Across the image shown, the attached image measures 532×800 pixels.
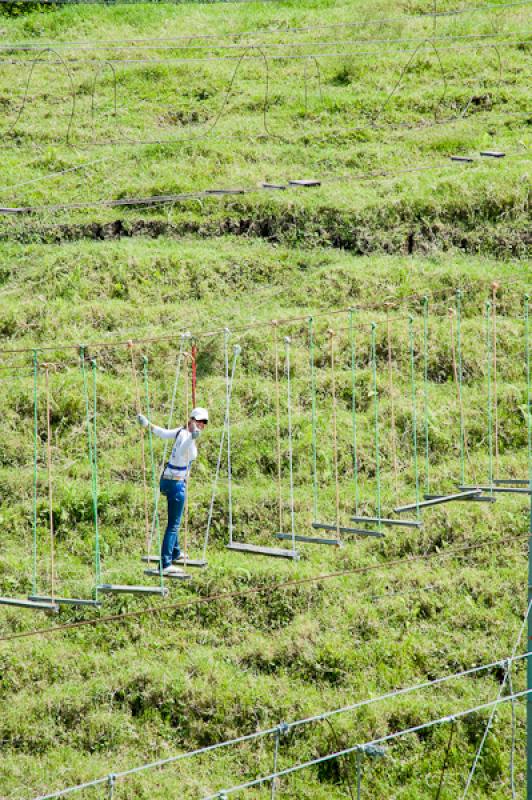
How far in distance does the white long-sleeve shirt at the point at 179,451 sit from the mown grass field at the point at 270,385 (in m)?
0.83

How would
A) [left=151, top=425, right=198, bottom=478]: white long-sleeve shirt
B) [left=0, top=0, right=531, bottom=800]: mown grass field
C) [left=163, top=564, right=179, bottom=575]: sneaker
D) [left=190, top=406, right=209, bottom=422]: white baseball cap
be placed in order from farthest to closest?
[left=0, top=0, right=531, bottom=800]: mown grass field, [left=151, top=425, right=198, bottom=478]: white long-sleeve shirt, [left=190, top=406, right=209, bottom=422]: white baseball cap, [left=163, top=564, right=179, bottom=575]: sneaker

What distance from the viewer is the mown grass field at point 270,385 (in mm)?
11484

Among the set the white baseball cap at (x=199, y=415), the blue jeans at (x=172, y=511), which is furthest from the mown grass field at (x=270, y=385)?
the blue jeans at (x=172, y=511)

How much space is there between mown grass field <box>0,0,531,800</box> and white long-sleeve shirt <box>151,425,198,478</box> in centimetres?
83

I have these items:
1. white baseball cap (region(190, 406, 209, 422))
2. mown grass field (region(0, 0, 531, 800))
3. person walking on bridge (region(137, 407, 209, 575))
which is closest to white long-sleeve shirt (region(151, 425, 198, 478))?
person walking on bridge (region(137, 407, 209, 575))

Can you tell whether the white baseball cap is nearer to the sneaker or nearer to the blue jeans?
the blue jeans

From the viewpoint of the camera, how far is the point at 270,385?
15.3 meters

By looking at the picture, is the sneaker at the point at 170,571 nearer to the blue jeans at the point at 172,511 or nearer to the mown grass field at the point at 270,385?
the blue jeans at the point at 172,511

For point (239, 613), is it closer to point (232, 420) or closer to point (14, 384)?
point (232, 420)

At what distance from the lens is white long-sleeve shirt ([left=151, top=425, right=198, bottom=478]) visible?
31.3 feet

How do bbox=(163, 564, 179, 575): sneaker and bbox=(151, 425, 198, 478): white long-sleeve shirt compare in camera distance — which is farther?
bbox=(151, 425, 198, 478): white long-sleeve shirt

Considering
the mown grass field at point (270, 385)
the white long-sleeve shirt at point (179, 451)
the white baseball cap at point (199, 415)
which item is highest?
the white baseball cap at point (199, 415)

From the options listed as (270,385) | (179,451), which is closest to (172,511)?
(179,451)

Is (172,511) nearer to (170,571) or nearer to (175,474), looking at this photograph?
(175,474)
